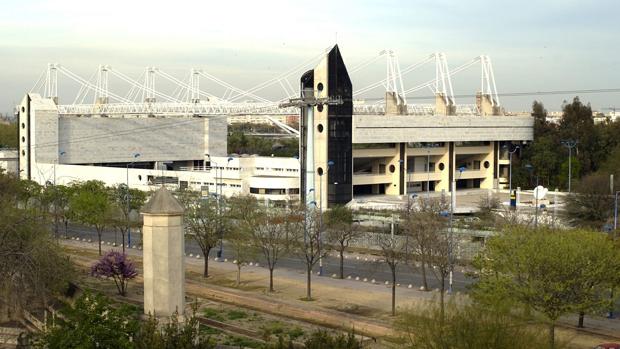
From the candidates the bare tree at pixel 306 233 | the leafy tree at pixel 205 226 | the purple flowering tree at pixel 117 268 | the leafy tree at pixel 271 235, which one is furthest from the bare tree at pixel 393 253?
the purple flowering tree at pixel 117 268

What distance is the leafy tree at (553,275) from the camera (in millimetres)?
20703

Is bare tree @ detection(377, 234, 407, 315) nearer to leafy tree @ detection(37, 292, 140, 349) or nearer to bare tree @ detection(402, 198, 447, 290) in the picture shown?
bare tree @ detection(402, 198, 447, 290)

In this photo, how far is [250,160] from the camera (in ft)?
211

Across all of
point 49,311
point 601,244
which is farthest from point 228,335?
point 601,244

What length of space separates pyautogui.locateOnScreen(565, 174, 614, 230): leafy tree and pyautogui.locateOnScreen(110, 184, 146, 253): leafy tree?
24938mm

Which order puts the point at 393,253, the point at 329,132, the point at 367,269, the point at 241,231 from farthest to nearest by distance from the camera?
the point at 329,132 < the point at 367,269 < the point at 241,231 < the point at 393,253

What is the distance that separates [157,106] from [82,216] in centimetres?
4088

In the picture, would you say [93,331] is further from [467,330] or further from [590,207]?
[590,207]

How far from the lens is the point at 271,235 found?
33.2 m

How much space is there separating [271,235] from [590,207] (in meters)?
22.2

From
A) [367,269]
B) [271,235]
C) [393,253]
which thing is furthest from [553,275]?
[367,269]

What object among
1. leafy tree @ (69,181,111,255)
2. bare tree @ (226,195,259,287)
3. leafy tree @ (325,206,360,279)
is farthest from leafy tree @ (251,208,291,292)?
leafy tree @ (69,181,111,255)

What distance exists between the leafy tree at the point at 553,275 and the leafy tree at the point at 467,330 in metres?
4.40

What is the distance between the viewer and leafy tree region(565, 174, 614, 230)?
45938 mm
